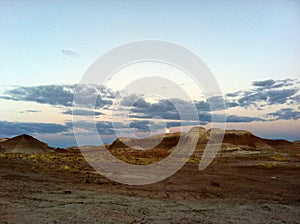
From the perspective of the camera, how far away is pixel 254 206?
1230 cm

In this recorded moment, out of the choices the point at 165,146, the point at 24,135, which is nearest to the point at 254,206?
the point at 24,135

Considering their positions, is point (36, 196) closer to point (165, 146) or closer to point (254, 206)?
point (254, 206)

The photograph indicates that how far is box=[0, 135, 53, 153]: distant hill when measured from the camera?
313ft

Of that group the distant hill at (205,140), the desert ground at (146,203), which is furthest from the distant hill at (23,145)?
the desert ground at (146,203)

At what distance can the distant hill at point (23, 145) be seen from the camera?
95.4m

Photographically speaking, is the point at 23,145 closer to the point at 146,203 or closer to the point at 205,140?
the point at 205,140

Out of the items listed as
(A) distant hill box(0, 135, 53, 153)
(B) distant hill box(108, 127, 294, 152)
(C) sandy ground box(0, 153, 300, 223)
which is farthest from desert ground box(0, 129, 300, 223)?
(B) distant hill box(108, 127, 294, 152)

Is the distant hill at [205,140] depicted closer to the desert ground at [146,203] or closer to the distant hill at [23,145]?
the distant hill at [23,145]

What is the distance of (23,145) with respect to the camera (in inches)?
3851

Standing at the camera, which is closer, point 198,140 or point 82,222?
point 82,222

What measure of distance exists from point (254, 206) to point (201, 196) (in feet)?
10.0

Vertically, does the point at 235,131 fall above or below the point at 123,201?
above

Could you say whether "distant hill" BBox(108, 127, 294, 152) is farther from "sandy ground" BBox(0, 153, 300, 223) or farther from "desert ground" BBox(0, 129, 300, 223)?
"sandy ground" BBox(0, 153, 300, 223)

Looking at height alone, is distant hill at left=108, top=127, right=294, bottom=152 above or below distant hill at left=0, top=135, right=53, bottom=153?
above
